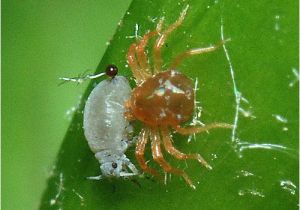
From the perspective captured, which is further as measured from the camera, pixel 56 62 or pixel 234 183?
pixel 56 62

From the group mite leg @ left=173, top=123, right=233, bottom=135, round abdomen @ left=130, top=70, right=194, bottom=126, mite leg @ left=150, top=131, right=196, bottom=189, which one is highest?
round abdomen @ left=130, top=70, right=194, bottom=126

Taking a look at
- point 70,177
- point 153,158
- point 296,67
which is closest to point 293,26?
point 296,67

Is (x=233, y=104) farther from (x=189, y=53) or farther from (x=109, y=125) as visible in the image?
(x=109, y=125)

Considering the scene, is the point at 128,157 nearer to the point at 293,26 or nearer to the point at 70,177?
the point at 70,177

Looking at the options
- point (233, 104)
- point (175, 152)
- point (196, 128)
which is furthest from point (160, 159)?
point (233, 104)

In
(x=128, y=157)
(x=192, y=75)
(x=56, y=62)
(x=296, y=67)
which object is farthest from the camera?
(x=56, y=62)

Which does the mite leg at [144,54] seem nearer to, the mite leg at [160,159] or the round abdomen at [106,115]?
the round abdomen at [106,115]

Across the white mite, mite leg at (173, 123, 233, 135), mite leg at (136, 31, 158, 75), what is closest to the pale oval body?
the white mite

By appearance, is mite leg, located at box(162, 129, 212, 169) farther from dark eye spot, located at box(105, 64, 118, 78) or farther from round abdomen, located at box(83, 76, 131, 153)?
dark eye spot, located at box(105, 64, 118, 78)
